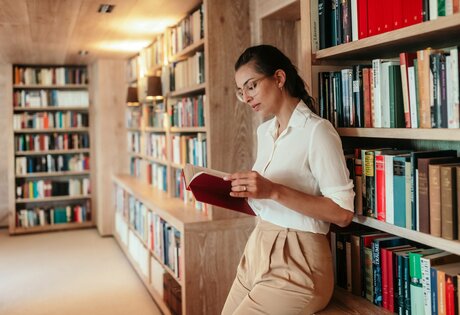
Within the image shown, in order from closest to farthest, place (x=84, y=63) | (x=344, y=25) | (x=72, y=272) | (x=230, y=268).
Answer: (x=344, y=25), (x=230, y=268), (x=72, y=272), (x=84, y=63)

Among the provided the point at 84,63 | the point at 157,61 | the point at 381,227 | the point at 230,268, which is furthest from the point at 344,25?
the point at 84,63

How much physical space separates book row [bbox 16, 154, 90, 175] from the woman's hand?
537 cm

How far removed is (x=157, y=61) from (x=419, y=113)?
11.0 feet

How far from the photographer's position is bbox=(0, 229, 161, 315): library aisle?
366cm

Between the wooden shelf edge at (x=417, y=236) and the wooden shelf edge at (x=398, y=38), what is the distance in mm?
636

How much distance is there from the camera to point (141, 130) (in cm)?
541

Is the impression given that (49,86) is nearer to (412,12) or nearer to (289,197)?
(289,197)

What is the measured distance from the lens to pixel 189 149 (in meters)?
3.60

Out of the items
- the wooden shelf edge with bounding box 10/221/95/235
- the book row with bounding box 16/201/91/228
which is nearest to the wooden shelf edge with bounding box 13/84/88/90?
the book row with bounding box 16/201/91/228

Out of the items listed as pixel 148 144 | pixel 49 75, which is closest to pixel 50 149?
pixel 49 75

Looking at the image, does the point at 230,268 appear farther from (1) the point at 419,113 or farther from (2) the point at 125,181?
(2) the point at 125,181

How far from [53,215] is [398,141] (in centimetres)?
537

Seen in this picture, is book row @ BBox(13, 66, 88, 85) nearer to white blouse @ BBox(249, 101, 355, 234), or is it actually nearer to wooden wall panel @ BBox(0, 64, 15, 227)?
wooden wall panel @ BBox(0, 64, 15, 227)

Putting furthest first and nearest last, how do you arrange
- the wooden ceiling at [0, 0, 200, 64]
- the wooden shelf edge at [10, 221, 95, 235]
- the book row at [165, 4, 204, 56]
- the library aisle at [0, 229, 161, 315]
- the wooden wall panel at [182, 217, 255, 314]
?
the wooden shelf edge at [10, 221, 95, 235]
the library aisle at [0, 229, 161, 315]
the wooden ceiling at [0, 0, 200, 64]
the book row at [165, 4, 204, 56]
the wooden wall panel at [182, 217, 255, 314]
